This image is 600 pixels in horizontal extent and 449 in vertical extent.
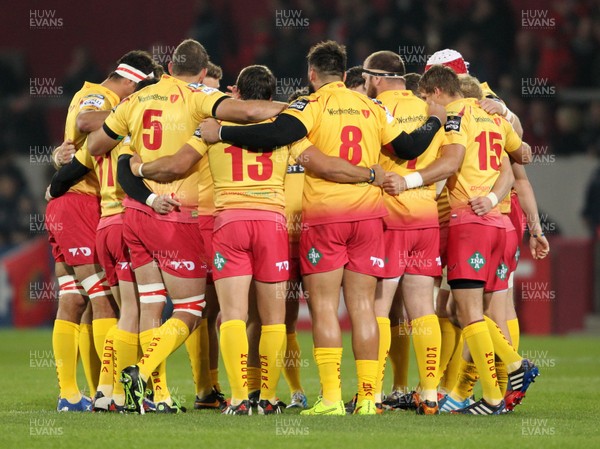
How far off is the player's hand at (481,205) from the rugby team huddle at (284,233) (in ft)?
0.04

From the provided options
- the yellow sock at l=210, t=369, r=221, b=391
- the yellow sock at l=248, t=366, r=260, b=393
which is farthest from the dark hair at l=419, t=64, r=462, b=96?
the yellow sock at l=210, t=369, r=221, b=391

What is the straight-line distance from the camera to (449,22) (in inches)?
808

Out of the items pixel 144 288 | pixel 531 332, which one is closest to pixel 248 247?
pixel 144 288

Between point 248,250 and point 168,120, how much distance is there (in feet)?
3.93

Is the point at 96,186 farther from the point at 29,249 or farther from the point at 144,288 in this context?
the point at 29,249

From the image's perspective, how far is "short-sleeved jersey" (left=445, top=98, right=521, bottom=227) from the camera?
897cm

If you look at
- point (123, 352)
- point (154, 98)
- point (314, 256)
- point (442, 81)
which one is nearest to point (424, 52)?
point (442, 81)

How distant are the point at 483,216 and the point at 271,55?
12.4 m

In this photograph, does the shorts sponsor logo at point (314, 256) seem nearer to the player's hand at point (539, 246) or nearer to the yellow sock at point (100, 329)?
the yellow sock at point (100, 329)

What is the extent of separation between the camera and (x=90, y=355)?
9430mm

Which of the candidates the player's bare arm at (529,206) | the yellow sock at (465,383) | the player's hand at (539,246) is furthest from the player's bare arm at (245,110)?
the player's hand at (539,246)

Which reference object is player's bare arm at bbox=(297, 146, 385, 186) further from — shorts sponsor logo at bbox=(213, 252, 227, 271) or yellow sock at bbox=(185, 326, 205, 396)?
yellow sock at bbox=(185, 326, 205, 396)

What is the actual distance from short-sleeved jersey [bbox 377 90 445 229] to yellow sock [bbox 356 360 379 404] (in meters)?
1.19

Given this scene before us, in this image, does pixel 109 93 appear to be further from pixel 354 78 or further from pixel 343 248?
pixel 343 248
